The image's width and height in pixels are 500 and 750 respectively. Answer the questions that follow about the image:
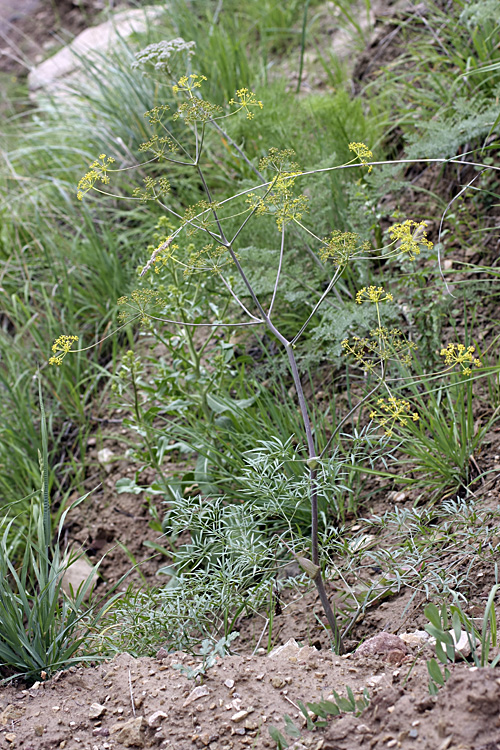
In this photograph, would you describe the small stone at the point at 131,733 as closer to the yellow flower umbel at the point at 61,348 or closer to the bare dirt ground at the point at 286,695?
the bare dirt ground at the point at 286,695

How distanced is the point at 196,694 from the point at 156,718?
3.7 inches

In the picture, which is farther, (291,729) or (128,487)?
(128,487)

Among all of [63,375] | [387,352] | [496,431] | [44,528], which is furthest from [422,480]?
[63,375]

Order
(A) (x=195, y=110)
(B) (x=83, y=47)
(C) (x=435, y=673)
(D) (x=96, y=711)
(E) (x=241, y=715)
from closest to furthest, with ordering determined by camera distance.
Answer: (C) (x=435, y=673) < (E) (x=241, y=715) < (D) (x=96, y=711) < (A) (x=195, y=110) < (B) (x=83, y=47)

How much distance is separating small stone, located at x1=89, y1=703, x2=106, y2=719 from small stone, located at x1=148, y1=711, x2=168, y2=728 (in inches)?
5.3

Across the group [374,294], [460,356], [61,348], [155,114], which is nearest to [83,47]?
[155,114]

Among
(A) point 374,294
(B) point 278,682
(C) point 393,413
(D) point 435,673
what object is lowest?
(B) point 278,682

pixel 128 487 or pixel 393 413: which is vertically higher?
pixel 393 413

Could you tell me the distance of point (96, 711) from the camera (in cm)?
137

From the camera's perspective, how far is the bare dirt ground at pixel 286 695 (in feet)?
3.43

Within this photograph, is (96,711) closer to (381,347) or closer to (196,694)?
(196,694)

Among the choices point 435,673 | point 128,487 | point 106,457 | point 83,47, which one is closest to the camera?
point 435,673

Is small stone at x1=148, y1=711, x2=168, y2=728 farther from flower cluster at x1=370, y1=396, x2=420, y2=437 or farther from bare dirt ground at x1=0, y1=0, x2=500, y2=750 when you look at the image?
flower cluster at x1=370, y1=396, x2=420, y2=437

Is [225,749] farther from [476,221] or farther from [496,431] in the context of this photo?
[476,221]
